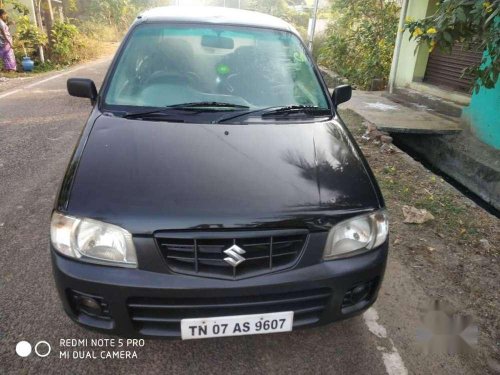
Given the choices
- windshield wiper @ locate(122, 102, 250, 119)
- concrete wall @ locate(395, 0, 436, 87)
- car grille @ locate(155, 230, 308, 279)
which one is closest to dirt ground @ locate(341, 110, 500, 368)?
car grille @ locate(155, 230, 308, 279)

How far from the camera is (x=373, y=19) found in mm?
10609

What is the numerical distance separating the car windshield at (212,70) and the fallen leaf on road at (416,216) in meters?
1.48

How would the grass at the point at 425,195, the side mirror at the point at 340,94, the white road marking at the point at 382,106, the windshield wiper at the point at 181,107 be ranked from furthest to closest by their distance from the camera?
the white road marking at the point at 382,106, the grass at the point at 425,195, the side mirror at the point at 340,94, the windshield wiper at the point at 181,107

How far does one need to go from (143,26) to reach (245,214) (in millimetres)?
2022

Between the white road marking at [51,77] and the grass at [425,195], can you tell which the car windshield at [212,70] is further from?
the white road marking at [51,77]

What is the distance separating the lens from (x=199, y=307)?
178cm

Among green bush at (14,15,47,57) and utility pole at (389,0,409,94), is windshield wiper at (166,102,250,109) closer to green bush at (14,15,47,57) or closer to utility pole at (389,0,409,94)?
utility pole at (389,0,409,94)

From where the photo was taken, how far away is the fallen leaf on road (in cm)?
360

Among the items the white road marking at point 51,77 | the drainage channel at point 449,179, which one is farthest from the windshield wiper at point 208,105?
the white road marking at point 51,77

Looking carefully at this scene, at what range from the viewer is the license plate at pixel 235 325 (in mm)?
1797

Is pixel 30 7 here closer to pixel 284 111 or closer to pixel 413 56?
pixel 413 56

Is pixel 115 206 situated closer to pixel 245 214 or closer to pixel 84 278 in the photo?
Answer: pixel 84 278

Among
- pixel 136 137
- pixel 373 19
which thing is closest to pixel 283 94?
pixel 136 137

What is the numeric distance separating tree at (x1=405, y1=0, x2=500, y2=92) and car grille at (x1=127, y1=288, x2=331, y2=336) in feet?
8.68
